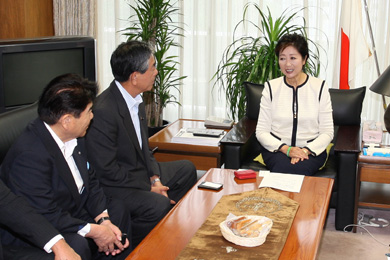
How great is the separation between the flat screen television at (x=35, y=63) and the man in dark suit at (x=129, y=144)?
1.95ft

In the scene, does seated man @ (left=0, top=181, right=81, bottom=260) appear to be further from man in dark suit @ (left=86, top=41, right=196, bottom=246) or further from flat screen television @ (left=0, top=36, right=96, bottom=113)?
flat screen television @ (left=0, top=36, right=96, bottom=113)

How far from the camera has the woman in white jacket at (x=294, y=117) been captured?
3336 mm

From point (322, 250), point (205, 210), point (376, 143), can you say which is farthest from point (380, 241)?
point (205, 210)

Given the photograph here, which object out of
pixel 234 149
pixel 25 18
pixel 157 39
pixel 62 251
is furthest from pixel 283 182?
pixel 25 18

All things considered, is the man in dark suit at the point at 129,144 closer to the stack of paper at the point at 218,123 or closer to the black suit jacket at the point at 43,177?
the black suit jacket at the point at 43,177

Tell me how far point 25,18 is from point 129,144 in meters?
2.92

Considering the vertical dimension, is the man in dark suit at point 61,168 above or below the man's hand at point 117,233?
above

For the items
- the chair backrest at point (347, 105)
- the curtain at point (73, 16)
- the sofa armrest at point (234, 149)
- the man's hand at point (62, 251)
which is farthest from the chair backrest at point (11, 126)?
the curtain at point (73, 16)

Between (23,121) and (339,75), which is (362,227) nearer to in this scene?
(339,75)

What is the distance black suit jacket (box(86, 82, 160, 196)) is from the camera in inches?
109

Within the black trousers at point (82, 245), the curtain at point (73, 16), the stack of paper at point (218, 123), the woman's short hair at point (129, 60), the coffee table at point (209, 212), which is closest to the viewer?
the coffee table at point (209, 212)

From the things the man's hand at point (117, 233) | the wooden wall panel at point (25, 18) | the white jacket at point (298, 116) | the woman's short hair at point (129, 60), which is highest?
the wooden wall panel at point (25, 18)

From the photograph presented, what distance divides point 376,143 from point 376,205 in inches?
17.1

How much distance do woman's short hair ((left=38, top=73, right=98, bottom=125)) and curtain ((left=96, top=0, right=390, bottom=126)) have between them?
2904 millimetres
